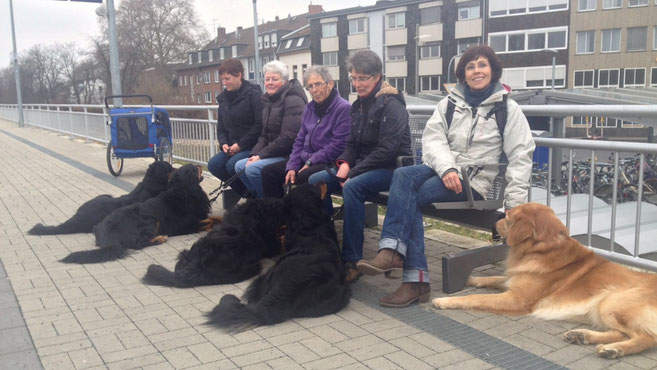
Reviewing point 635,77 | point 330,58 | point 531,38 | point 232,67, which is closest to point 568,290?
point 232,67

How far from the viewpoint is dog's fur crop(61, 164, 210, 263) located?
5237 millimetres

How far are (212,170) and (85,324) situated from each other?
11.7 feet

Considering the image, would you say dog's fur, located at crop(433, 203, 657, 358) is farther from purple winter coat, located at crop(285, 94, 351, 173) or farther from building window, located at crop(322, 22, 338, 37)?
building window, located at crop(322, 22, 338, 37)

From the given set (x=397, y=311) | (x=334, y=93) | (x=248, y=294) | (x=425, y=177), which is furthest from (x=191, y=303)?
(x=334, y=93)

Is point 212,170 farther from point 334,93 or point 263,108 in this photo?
Answer: point 334,93

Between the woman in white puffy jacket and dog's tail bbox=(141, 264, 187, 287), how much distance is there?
1.54 meters

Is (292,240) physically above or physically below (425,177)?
below

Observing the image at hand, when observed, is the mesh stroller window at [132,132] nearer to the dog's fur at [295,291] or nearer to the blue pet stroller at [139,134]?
the blue pet stroller at [139,134]

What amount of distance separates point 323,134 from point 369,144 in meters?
0.72

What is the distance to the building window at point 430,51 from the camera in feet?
180

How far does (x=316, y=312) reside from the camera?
3.74 meters

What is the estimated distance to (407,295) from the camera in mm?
3928

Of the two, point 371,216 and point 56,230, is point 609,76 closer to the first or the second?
point 371,216

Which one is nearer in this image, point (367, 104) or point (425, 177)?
point (425, 177)
